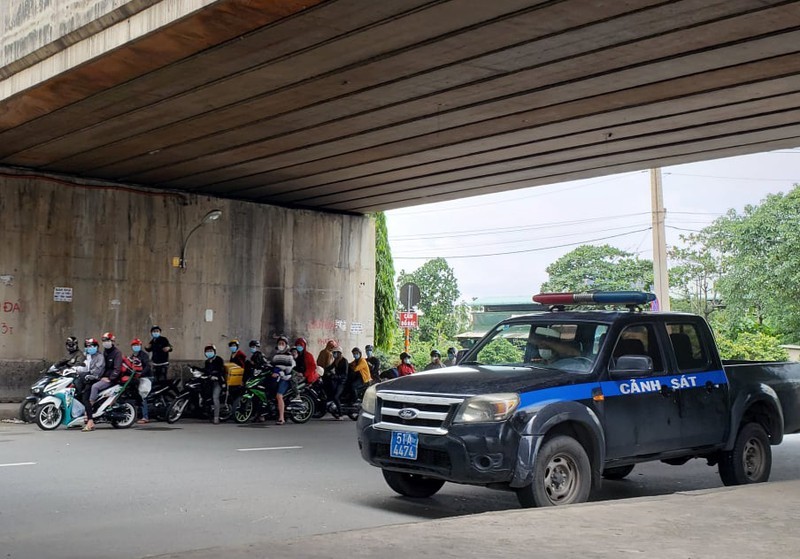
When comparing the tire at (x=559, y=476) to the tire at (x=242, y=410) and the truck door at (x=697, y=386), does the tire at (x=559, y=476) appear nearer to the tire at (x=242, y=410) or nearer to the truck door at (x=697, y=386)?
the truck door at (x=697, y=386)

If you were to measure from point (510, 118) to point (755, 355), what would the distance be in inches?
1033

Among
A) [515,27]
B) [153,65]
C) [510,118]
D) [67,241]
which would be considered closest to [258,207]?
[67,241]

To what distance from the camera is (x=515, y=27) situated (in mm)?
11305

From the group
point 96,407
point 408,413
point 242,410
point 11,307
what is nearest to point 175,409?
point 242,410

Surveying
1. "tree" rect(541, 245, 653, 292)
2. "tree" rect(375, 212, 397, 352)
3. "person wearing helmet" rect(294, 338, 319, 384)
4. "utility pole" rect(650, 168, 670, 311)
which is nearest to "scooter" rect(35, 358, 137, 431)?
"person wearing helmet" rect(294, 338, 319, 384)

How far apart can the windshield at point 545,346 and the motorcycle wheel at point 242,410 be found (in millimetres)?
9913

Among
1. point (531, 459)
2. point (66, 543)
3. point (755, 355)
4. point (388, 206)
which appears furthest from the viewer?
point (755, 355)

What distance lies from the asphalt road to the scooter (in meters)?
0.87

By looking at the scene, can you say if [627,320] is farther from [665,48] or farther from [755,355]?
[755,355]

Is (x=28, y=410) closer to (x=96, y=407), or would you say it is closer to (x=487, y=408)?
(x=96, y=407)

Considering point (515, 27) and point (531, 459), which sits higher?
point (515, 27)

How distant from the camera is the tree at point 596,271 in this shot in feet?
194

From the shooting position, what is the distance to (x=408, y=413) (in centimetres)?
812

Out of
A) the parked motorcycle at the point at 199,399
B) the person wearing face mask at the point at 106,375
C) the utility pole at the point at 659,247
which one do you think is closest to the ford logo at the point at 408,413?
the person wearing face mask at the point at 106,375
